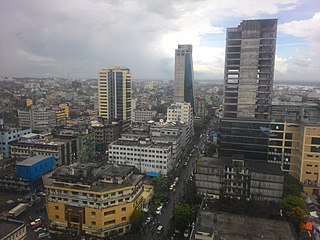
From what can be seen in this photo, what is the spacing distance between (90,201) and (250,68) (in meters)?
24.0

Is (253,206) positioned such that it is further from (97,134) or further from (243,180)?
(97,134)

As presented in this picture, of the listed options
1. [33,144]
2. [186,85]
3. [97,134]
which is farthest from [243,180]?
[186,85]

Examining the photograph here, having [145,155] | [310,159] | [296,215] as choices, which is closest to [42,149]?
[145,155]

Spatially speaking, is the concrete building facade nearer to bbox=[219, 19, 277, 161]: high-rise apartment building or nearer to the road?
the road

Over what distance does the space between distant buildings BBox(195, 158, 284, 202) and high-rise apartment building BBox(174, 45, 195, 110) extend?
54195 millimetres

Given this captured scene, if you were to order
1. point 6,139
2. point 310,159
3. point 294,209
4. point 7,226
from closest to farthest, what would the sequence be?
point 7,226
point 294,209
point 310,159
point 6,139

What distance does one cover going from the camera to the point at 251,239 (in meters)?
16.8

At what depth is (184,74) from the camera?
77.6 metres

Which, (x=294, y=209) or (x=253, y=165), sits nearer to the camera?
(x=294, y=209)

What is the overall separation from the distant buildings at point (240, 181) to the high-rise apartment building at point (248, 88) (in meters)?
6.86

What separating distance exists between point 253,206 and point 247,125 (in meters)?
11.5

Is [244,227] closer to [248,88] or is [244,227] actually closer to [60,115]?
[248,88]

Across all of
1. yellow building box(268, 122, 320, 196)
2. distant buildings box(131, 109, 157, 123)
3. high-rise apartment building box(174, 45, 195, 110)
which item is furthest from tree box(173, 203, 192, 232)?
high-rise apartment building box(174, 45, 195, 110)

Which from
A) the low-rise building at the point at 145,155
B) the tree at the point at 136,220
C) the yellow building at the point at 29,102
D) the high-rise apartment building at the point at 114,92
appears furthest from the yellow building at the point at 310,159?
the yellow building at the point at 29,102
